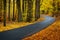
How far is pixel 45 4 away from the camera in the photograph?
56.8 meters

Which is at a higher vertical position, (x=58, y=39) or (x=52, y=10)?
(x=58, y=39)

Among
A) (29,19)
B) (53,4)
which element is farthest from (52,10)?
(29,19)

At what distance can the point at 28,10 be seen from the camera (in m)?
29.9

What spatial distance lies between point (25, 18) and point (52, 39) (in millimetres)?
18092

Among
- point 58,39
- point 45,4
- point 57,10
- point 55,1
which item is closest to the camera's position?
point 58,39

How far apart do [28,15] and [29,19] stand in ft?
2.85

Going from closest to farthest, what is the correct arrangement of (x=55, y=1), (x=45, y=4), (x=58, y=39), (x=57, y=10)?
(x=58, y=39) → (x=57, y=10) → (x=55, y=1) → (x=45, y=4)

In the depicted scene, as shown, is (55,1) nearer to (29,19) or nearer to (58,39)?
(29,19)

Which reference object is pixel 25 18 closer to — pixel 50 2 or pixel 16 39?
pixel 16 39

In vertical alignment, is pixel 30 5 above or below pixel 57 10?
above

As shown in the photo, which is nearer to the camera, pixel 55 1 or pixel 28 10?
pixel 28 10

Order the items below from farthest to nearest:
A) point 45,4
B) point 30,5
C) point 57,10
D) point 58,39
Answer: point 45,4
point 57,10
point 30,5
point 58,39

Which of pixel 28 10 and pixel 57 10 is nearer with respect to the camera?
pixel 28 10

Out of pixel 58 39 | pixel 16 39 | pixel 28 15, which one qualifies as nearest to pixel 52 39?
pixel 58 39
